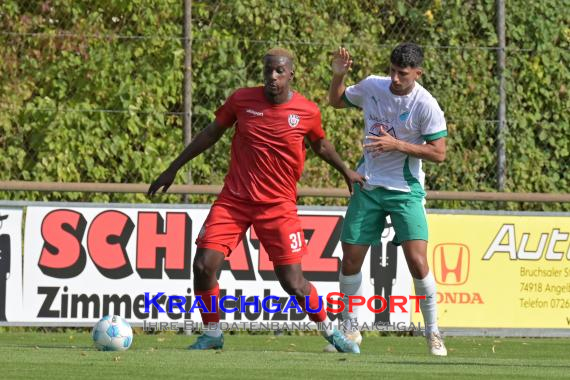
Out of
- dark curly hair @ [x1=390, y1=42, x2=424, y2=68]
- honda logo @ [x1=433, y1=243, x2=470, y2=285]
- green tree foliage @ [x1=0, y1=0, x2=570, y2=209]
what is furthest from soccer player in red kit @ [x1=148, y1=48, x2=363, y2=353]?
green tree foliage @ [x1=0, y1=0, x2=570, y2=209]

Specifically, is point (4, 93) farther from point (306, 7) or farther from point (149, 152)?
point (306, 7)

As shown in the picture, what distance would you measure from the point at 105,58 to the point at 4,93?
42.3 inches

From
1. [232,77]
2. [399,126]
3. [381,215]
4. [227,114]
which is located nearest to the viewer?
[227,114]

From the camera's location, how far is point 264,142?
9633 mm

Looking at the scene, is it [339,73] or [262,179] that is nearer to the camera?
[262,179]

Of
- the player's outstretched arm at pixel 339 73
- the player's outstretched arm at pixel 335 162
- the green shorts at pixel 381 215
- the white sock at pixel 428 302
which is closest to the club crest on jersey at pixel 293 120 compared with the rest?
the player's outstretched arm at pixel 335 162

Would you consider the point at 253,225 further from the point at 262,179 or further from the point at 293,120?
the point at 293,120

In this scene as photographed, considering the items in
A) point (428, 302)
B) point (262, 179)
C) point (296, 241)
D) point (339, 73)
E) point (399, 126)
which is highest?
point (339, 73)

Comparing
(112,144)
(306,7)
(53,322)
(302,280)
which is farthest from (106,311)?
(306,7)

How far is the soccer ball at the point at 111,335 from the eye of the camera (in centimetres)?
959

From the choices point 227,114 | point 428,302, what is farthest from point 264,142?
point 428,302

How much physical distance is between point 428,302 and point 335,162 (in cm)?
126

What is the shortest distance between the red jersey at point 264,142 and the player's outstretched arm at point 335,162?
0.17 metres

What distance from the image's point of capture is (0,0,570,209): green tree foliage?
45.5 feet
